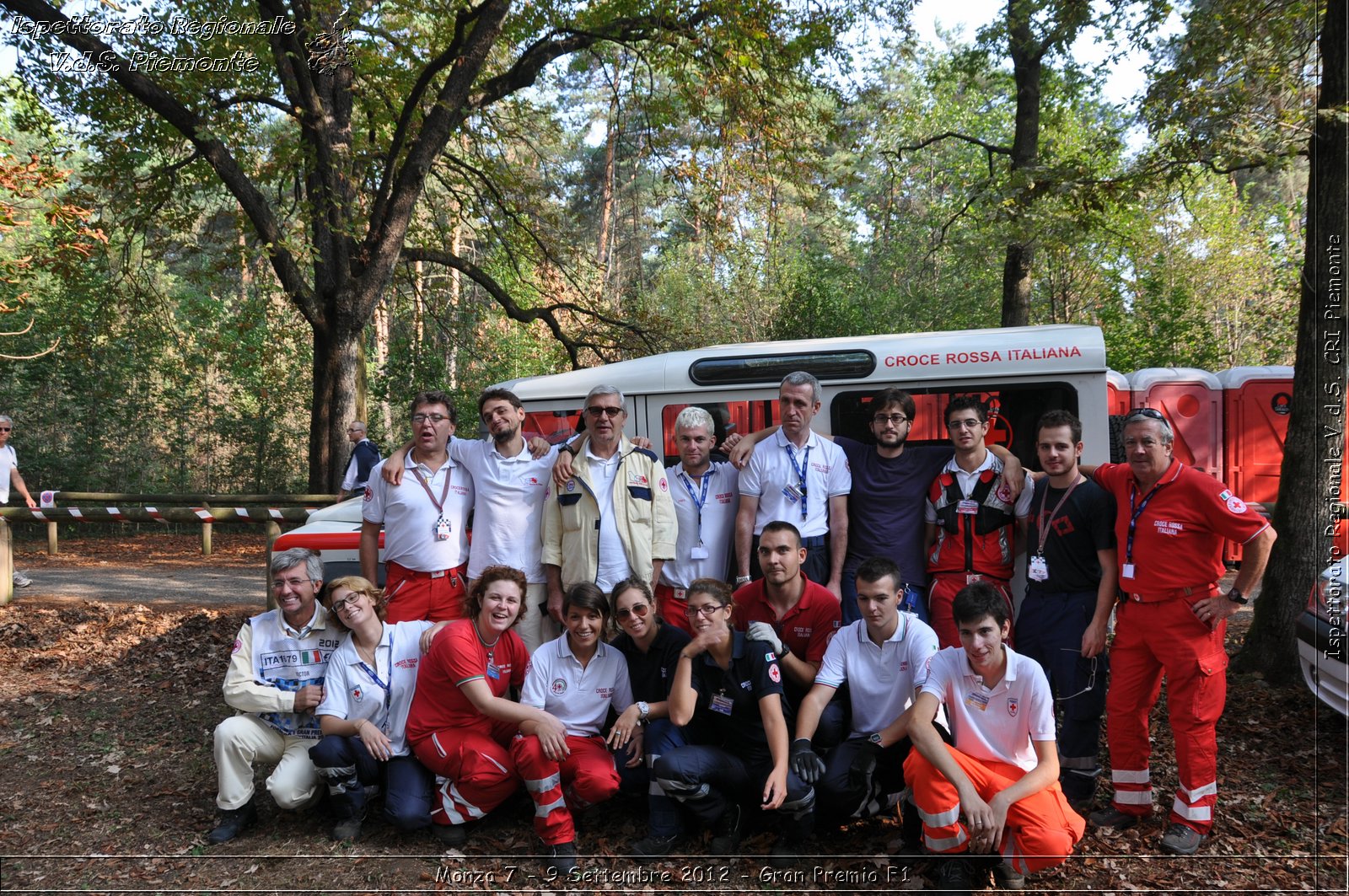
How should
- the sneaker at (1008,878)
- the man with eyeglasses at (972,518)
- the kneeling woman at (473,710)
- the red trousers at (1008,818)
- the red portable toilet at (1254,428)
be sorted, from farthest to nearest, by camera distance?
the red portable toilet at (1254,428)
the man with eyeglasses at (972,518)
the kneeling woman at (473,710)
the sneaker at (1008,878)
the red trousers at (1008,818)

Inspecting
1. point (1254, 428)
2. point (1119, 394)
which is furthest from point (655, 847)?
point (1254, 428)

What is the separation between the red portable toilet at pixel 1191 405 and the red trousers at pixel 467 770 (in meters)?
9.81

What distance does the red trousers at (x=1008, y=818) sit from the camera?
3.76 meters

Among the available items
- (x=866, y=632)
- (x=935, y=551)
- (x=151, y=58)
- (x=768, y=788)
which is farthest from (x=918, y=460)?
(x=151, y=58)

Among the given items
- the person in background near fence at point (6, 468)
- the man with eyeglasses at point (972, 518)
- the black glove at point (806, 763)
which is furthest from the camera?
the person in background near fence at point (6, 468)

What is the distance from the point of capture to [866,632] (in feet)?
14.5

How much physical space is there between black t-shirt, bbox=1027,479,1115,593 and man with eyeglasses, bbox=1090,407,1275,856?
8 cm

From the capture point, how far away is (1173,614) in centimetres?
434

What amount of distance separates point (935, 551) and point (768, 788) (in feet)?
5.77

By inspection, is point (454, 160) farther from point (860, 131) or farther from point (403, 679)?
point (403, 679)

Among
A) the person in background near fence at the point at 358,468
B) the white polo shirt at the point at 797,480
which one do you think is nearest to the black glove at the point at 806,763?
the white polo shirt at the point at 797,480

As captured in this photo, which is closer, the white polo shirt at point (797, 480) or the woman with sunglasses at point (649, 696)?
the woman with sunglasses at point (649, 696)

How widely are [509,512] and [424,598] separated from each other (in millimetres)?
695

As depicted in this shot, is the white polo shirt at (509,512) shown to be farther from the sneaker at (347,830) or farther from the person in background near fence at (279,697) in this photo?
the sneaker at (347,830)
